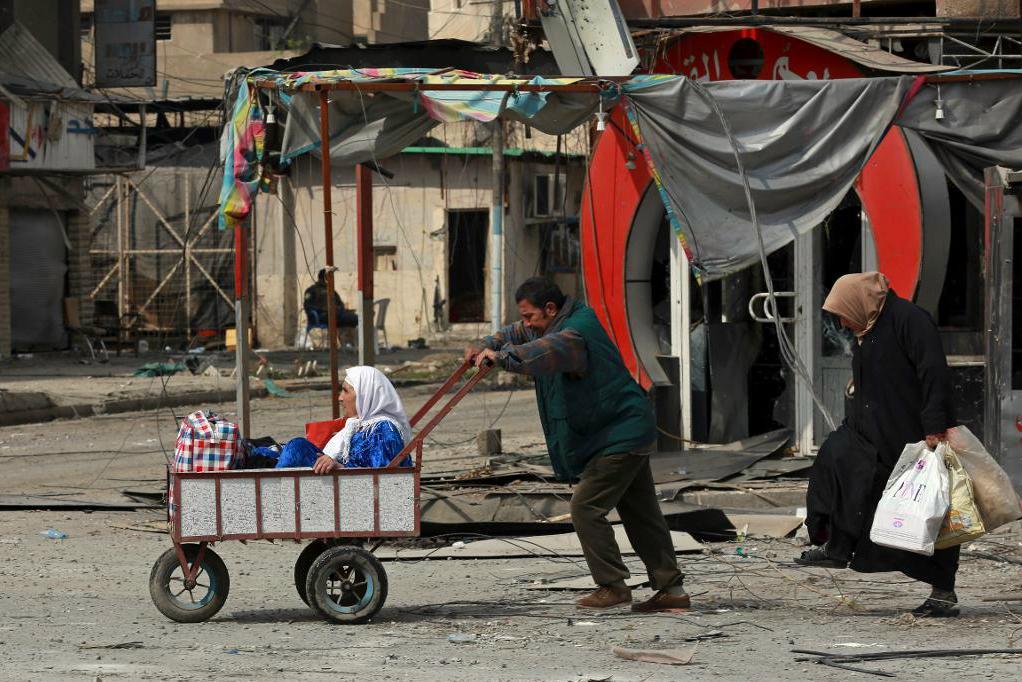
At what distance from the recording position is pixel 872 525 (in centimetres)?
734

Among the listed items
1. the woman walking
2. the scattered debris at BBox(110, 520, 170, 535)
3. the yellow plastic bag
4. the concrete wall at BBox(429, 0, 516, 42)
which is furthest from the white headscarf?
the concrete wall at BBox(429, 0, 516, 42)

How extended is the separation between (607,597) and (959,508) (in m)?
1.68

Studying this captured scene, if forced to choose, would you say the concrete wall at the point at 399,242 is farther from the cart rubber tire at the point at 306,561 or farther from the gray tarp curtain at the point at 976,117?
the cart rubber tire at the point at 306,561

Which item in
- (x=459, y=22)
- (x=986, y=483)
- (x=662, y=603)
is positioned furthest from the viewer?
(x=459, y=22)

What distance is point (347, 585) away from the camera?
7.36m

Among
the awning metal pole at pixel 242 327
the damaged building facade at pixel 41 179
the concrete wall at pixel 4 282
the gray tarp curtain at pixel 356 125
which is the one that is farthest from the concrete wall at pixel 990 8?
the concrete wall at pixel 4 282

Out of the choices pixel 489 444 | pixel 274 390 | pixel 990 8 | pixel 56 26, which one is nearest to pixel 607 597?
pixel 489 444

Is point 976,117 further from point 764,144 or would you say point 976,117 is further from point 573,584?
point 573,584

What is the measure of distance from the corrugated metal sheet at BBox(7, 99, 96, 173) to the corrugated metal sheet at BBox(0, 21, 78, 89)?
0.57 metres

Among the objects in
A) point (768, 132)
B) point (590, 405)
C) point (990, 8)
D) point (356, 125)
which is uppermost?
point (990, 8)

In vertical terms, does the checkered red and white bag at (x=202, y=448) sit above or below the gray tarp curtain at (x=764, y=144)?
below

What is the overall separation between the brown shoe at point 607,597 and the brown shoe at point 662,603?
74mm

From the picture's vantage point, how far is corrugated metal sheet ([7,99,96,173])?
25625 millimetres

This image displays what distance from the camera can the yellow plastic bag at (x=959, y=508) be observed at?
7.16m
